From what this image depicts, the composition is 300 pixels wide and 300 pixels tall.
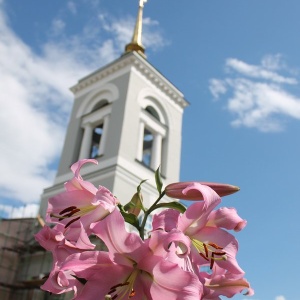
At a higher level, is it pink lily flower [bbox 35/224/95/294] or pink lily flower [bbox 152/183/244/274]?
pink lily flower [bbox 152/183/244/274]

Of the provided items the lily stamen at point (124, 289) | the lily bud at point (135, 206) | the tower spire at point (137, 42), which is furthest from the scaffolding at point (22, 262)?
the lily stamen at point (124, 289)

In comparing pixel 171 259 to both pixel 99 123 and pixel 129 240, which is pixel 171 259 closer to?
pixel 129 240

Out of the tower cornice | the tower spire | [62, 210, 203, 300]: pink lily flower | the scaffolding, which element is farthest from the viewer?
the tower spire

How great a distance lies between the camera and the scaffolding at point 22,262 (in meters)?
12.4

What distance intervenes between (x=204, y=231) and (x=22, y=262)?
13.5 meters

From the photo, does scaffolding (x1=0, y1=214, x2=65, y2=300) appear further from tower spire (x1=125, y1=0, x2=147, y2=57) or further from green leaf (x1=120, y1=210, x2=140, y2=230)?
green leaf (x1=120, y1=210, x2=140, y2=230)

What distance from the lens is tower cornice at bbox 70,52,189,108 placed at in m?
14.5

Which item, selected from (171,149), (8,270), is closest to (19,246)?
A: (8,270)

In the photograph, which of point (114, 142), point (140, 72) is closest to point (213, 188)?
point (114, 142)

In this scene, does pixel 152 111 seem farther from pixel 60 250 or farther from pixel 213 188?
pixel 60 250

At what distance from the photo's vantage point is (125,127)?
42.7 feet

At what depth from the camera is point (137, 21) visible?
18.0m

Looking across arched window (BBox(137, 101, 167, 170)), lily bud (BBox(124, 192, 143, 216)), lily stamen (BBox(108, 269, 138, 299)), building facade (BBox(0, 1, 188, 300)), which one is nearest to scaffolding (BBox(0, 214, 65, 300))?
building facade (BBox(0, 1, 188, 300))

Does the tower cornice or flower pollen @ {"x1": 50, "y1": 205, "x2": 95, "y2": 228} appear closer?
flower pollen @ {"x1": 50, "y1": 205, "x2": 95, "y2": 228}
